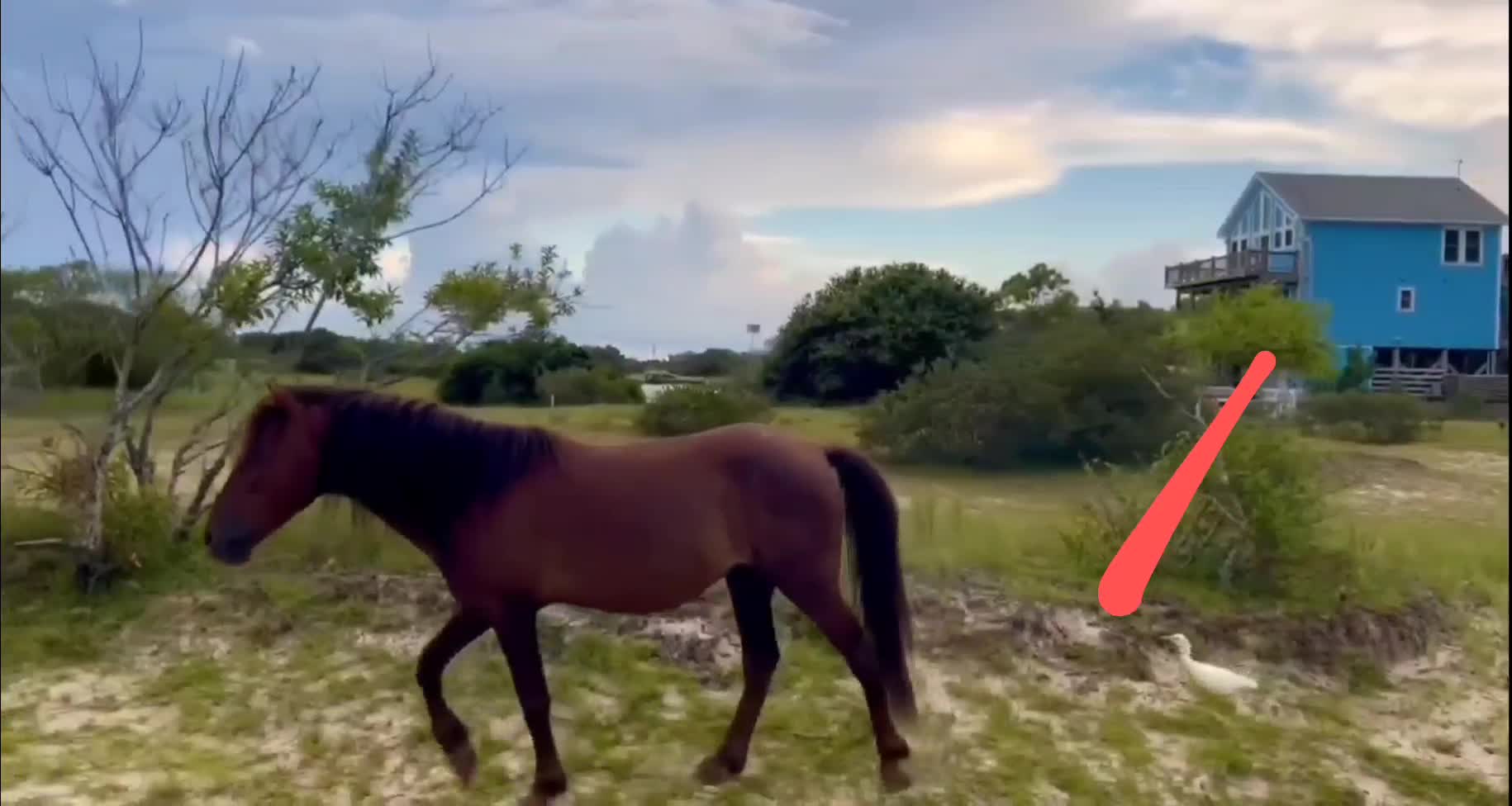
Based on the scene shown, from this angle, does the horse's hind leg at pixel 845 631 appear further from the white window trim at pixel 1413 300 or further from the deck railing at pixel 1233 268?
the white window trim at pixel 1413 300

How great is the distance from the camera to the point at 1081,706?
4285mm

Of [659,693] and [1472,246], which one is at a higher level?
[1472,246]

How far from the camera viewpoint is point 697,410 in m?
4.20

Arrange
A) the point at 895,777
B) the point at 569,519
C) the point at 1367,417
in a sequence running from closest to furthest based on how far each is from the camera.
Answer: the point at 569,519
the point at 895,777
the point at 1367,417

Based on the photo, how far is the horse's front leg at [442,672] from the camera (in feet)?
10.7

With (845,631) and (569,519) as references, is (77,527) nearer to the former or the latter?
(569,519)

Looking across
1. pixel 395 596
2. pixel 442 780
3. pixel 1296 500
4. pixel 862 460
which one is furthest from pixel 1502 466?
pixel 395 596

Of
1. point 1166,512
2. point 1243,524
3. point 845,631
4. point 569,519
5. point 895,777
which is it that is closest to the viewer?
point 569,519

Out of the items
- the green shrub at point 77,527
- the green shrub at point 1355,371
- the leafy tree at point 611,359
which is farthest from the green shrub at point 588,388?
the green shrub at point 1355,371

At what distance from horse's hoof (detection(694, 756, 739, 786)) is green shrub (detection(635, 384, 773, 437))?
1101 mm

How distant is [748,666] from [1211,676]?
164 cm

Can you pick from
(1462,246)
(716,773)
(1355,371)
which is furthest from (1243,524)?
(716,773)

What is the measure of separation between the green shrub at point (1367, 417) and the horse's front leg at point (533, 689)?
308 cm

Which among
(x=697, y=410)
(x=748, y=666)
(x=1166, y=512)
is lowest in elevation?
(x=748, y=666)
